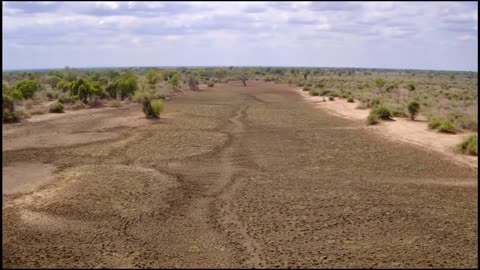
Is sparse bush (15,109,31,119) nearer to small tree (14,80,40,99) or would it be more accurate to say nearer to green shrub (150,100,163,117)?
green shrub (150,100,163,117)

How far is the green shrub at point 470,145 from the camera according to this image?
24.9 metres

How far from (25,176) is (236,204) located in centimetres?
930

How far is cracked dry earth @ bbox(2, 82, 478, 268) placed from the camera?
39.8 feet

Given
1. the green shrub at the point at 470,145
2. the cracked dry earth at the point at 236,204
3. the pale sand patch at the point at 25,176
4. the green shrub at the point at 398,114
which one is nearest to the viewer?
the cracked dry earth at the point at 236,204

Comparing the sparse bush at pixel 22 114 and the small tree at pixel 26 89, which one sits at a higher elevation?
the small tree at pixel 26 89

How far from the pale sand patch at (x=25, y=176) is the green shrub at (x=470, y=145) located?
2010 cm

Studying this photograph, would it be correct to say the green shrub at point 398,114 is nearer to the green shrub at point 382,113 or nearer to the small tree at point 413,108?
the small tree at point 413,108

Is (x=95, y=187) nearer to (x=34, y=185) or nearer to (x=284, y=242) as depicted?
(x=34, y=185)

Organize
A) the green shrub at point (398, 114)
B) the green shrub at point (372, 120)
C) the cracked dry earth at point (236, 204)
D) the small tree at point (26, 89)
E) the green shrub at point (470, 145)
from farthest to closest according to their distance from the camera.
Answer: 1. the small tree at point (26, 89)
2. the green shrub at point (398, 114)
3. the green shrub at point (372, 120)
4. the green shrub at point (470, 145)
5. the cracked dry earth at point (236, 204)

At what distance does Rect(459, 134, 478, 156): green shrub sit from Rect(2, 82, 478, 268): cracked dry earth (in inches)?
77.4

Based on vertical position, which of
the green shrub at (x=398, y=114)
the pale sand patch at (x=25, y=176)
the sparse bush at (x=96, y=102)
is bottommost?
the sparse bush at (x=96, y=102)

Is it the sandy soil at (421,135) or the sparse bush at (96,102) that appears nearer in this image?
the sandy soil at (421,135)

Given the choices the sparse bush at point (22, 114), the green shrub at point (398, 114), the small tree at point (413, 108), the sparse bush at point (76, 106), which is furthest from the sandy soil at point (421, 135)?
the sparse bush at point (22, 114)

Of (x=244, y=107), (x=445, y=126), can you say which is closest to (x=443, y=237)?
(x=445, y=126)
